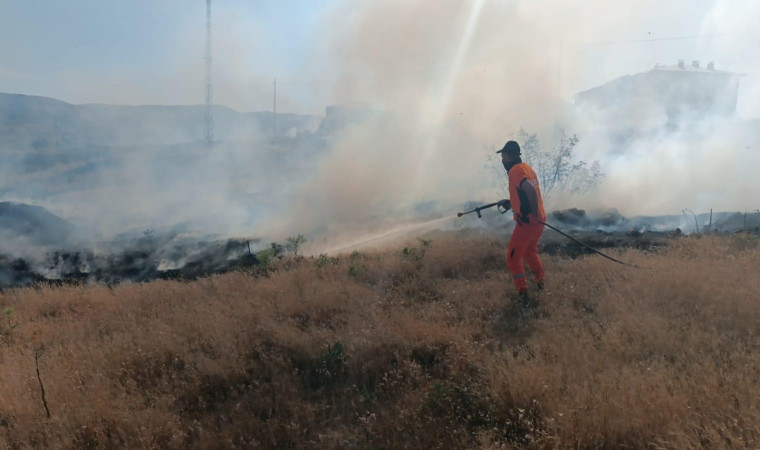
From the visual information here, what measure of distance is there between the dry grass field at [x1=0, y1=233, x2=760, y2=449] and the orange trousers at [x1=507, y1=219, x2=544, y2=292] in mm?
232

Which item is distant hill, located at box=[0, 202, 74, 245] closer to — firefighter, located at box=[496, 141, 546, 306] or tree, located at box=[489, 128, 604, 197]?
tree, located at box=[489, 128, 604, 197]

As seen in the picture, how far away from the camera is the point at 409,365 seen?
12.0ft

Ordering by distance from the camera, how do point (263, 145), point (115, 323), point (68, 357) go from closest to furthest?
point (68, 357)
point (115, 323)
point (263, 145)

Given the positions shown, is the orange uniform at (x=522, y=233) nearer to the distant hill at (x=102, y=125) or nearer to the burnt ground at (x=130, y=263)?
the burnt ground at (x=130, y=263)

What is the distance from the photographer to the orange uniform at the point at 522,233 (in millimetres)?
5199

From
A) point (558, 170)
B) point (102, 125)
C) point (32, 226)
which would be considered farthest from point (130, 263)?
point (102, 125)

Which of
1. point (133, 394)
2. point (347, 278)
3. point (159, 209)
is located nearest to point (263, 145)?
point (159, 209)

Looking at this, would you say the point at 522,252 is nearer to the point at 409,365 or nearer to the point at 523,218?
the point at 523,218

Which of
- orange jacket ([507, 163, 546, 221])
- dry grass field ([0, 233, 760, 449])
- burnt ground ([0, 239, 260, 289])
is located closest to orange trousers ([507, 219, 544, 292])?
orange jacket ([507, 163, 546, 221])

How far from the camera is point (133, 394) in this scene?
3709 mm

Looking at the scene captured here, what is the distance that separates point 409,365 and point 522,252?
218 cm

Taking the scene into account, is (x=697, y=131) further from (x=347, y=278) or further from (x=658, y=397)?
(x=658, y=397)

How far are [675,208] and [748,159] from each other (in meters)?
5.07

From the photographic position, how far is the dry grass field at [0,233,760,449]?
2863 mm
